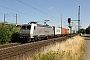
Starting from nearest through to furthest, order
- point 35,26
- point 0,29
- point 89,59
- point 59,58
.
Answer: point 59,58 → point 89,59 → point 0,29 → point 35,26

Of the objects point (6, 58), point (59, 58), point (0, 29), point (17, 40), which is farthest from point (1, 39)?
point (59, 58)

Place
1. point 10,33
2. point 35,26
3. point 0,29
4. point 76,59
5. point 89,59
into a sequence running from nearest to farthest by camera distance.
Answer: point 76,59 → point 89,59 → point 0,29 → point 10,33 → point 35,26

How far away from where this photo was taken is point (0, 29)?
26000 millimetres

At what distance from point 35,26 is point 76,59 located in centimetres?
1914

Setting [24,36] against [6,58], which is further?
[24,36]

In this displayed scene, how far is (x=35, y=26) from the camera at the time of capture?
30.1 meters

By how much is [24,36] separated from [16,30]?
3.94m

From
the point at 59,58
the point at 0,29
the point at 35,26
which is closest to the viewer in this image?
the point at 59,58

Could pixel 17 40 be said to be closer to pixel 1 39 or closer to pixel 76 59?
pixel 1 39

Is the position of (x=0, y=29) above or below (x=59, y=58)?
above

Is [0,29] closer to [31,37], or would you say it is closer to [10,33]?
[10,33]

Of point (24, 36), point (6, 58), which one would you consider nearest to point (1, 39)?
point (24, 36)

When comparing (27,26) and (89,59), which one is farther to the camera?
(27,26)

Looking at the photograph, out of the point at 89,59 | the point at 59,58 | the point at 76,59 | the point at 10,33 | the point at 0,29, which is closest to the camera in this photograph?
the point at 59,58
